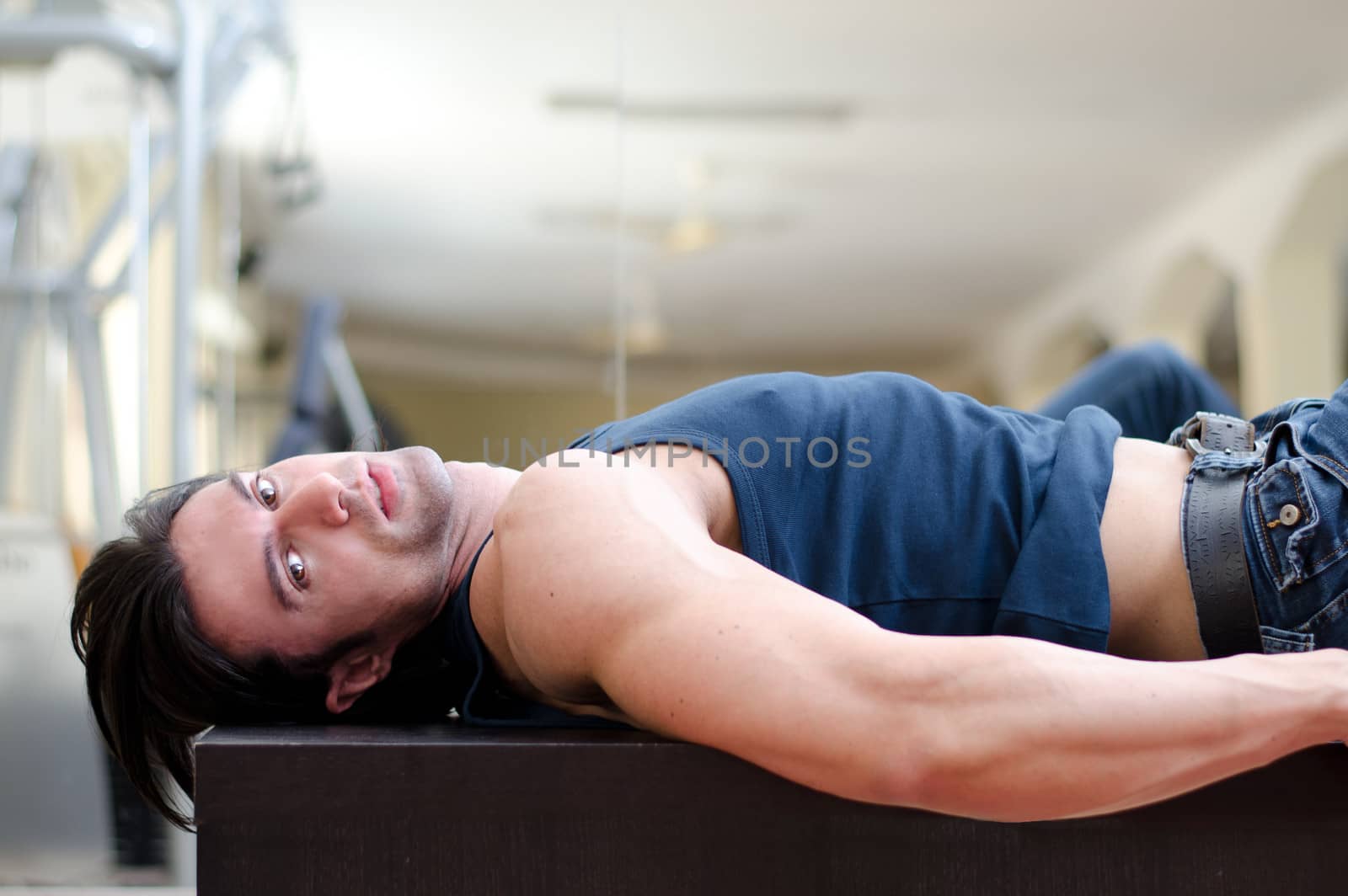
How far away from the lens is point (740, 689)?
0.69 meters

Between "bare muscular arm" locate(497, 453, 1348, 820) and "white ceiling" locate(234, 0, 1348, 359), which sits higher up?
"white ceiling" locate(234, 0, 1348, 359)

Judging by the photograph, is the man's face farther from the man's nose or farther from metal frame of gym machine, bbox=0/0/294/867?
→ metal frame of gym machine, bbox=0/0/294/867

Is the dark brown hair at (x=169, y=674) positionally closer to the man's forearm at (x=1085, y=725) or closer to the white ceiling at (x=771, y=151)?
the man's forearm at (x=1085, y=725)

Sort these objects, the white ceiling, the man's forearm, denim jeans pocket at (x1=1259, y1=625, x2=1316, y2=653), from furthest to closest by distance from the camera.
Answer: the white ceiling → denim jeans pocket at (x1=1259, y1=625, x2=1316, y2=653) → the man's forearm

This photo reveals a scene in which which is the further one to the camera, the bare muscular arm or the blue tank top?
the blue tank top

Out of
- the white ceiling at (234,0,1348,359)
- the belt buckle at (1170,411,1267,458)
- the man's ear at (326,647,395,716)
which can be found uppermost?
the white ceiling at (234,0,1348,359)

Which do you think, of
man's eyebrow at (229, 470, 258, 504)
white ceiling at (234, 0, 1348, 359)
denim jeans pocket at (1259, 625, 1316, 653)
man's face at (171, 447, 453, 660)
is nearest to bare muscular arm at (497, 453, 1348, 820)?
denim jeans pocket at (1259, 625, 1316, 653)

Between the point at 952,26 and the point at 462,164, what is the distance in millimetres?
1571

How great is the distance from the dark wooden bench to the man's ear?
0.32m

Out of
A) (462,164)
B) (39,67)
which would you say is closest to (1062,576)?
(39,67)

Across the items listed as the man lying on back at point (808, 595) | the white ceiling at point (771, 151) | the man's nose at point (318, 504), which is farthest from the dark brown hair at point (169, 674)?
the white ceiling at point (771, 151)

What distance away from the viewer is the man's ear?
3.47 ft

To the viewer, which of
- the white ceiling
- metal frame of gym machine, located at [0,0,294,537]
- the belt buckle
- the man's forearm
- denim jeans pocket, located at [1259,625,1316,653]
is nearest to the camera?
the man's forearm

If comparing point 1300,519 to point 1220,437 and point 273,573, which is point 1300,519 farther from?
point 273,573
